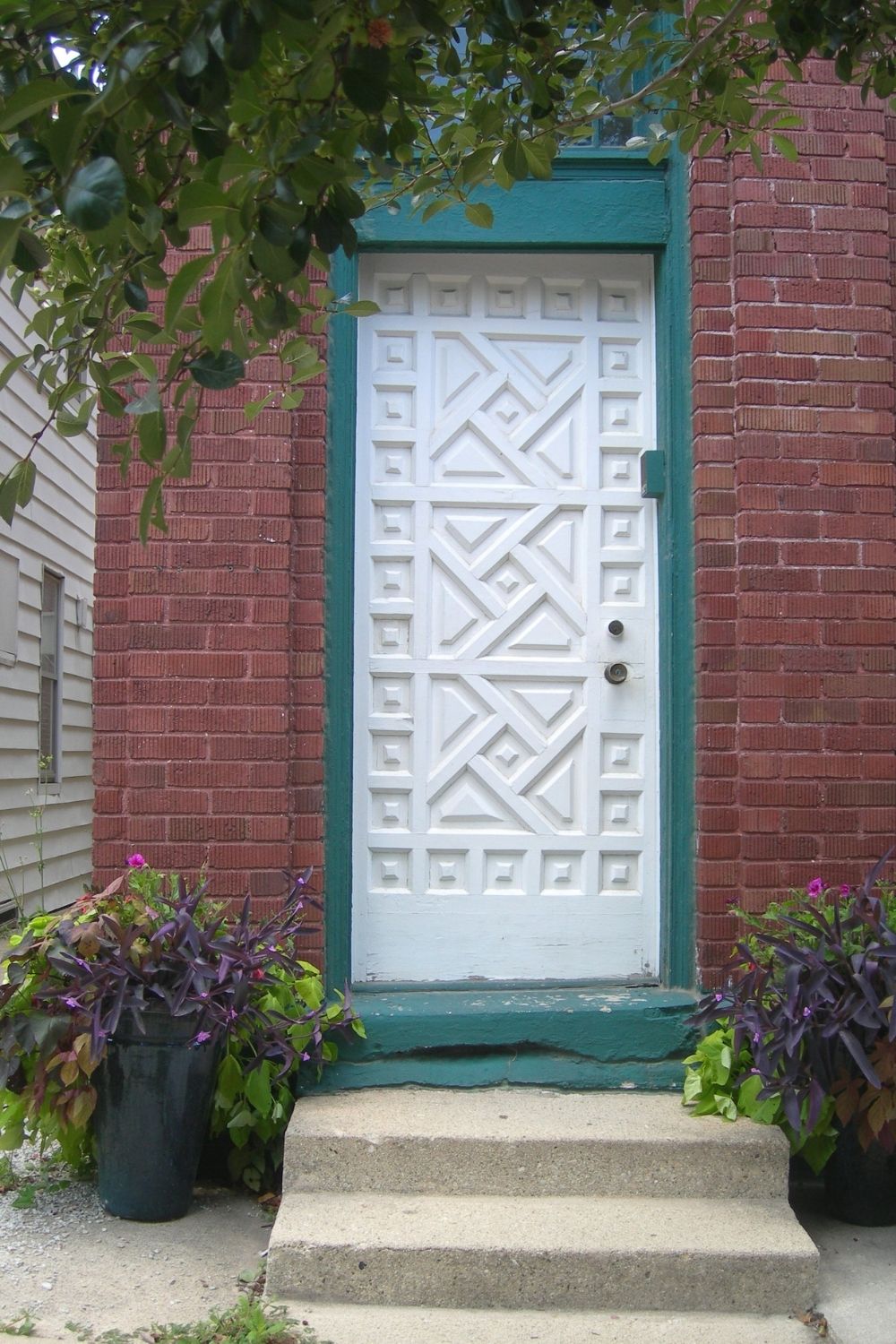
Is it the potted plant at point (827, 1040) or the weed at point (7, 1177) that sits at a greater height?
the potted plant at point (827, 1040)

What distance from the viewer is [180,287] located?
1.41 meters

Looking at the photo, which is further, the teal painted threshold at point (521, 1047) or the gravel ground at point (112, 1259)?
the teal painted threshold at point (521, 1047)

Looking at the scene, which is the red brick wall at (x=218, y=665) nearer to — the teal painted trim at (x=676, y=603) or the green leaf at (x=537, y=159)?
the teal painted trim at (x=676, y=603)

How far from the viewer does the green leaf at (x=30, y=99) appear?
4.48ft

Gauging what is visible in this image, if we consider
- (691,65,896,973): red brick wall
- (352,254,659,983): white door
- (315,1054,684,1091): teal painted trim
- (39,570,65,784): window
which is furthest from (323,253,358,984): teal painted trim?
(39,570,65,784): window

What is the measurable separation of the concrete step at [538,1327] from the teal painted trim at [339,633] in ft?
4.20

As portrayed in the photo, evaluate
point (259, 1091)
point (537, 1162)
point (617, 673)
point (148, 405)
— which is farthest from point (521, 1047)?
point (148, 405)

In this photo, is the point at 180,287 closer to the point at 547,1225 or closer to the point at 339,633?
the point at 547,1225

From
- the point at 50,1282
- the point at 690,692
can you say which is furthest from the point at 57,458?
the point at 50,1282

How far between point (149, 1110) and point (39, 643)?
6525 mm

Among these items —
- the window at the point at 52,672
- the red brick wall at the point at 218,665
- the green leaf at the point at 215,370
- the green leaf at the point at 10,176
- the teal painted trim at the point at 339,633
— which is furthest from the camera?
the window at the point at 52,672

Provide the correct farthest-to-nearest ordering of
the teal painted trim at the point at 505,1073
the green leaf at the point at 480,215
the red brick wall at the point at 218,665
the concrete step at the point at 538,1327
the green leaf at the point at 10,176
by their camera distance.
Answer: the red brick wall at the point at 218,665 < the teal painted trim at the point at 505,1073 < the concrete step at the point at 538,1327 < the green leaf at the point at 480,215 < the green leaf at the point at 10,176

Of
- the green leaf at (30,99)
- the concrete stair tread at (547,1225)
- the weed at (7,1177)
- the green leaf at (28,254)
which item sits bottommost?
the weed at (7,1177)

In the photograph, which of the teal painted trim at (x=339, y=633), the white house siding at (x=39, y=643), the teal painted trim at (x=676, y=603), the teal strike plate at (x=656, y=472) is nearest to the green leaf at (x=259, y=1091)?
the teal painted trim at (x=339, y=633)
